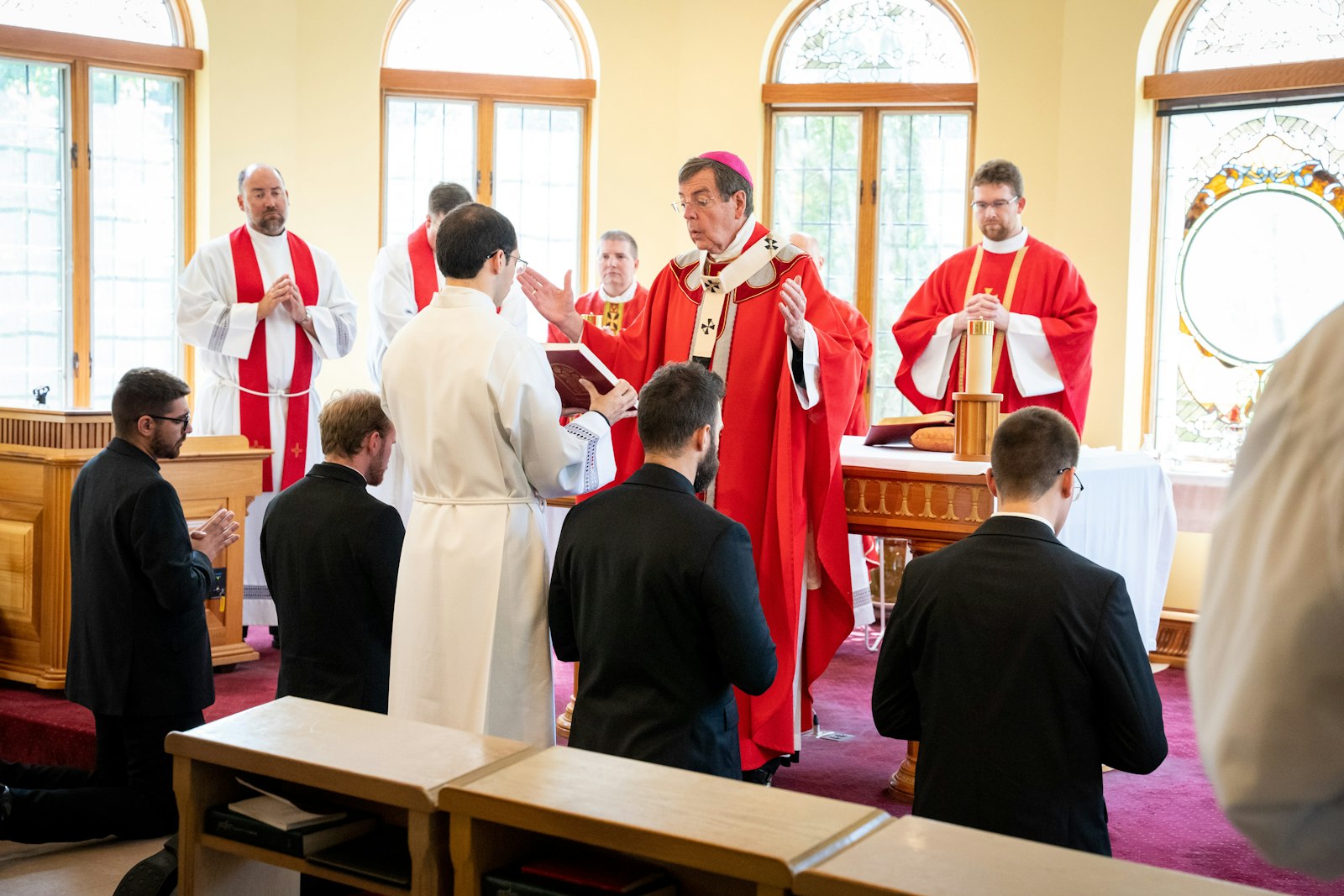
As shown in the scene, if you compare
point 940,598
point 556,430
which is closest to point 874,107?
point 556,430

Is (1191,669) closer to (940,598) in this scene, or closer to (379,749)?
(940,598)

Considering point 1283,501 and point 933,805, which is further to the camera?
point 933,805

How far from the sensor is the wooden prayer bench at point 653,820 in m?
1.89

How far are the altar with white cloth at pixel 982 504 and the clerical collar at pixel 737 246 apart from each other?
0.76m

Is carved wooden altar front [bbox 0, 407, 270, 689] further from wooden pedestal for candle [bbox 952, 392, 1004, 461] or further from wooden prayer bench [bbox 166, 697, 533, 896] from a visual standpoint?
wooden pedestal for candle [bbox 952, 392, 1004, 461]

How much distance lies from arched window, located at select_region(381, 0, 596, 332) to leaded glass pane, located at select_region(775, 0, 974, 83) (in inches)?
52.5

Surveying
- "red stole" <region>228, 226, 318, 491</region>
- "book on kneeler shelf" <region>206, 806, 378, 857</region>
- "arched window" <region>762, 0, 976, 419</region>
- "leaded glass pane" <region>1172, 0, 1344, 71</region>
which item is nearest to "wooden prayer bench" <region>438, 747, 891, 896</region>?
"book on kneeler shelf" <region>206, 806, 378, 857</region>

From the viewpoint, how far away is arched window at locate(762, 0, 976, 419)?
26.8ft

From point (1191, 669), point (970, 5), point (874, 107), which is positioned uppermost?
point (970, 5)

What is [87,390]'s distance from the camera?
772 centimetres

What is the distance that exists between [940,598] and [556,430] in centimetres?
119

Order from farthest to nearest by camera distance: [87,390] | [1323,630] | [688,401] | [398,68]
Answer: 1. [398,68]
2. [87,390]
3. [688,401]
4. [1323,630]

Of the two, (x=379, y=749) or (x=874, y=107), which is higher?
(x=874, y=107)

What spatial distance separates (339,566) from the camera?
3432 mm
